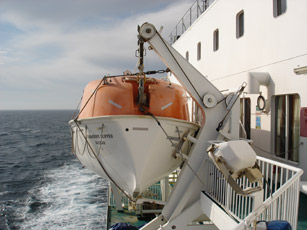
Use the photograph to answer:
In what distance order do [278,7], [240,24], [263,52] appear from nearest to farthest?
[278,7] < [263,52] < [240,24]

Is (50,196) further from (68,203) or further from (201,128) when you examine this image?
(201,128)

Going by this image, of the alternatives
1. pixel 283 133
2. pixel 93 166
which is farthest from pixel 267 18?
pixel 93 166

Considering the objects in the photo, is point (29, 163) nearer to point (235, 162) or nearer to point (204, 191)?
point (204, 191)

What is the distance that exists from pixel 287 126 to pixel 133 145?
3336 millimetres

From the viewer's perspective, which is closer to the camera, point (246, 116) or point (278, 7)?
point (278, 7)

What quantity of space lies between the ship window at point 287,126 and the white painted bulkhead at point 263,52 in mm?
111

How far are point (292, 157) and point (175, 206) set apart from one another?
2.63 m

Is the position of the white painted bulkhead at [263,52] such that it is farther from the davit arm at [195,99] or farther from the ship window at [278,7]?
the davit arm at [195,99]

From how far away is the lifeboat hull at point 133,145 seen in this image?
15.3 ft

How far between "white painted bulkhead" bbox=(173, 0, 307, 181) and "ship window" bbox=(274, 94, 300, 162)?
0.36 feet

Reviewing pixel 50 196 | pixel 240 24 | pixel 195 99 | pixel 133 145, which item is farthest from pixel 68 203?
pixel 240 24

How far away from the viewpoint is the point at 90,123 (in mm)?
5094

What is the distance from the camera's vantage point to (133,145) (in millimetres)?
4652

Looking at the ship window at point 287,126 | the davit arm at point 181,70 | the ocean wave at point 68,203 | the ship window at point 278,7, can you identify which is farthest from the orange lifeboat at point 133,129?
the ocean wave at point 68,203
